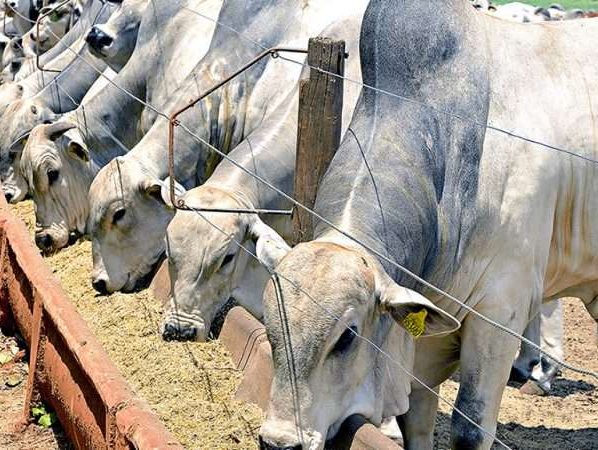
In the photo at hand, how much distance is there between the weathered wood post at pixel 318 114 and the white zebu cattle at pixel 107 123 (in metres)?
3.09

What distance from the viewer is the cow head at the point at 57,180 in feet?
28.1

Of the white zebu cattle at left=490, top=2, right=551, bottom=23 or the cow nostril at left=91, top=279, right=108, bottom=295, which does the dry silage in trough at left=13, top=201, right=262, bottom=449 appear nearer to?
the cow nostril at left=91, top=279, right=108, bottom=295

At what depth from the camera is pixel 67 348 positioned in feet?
17.3

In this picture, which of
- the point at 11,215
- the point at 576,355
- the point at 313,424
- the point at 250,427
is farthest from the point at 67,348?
the point at 576,355

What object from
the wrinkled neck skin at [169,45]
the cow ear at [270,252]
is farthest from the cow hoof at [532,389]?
the wrinkled neck skin at [169,45]

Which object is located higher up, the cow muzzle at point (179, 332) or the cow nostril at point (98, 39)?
the cow nostril at point (98, 39)

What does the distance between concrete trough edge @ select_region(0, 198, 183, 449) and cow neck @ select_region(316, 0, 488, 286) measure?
0.97 metres

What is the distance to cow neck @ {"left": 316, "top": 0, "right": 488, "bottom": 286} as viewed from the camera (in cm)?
438

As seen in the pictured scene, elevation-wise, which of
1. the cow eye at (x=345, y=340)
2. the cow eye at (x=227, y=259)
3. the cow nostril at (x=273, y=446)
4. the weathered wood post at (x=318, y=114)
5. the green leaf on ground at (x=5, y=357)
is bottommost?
the green leaf on ground at (x=5, y=357)

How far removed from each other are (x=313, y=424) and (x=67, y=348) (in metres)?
1.74

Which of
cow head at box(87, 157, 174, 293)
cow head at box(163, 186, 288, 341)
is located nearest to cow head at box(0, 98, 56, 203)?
cow head at box(87, 157, 174, 293)

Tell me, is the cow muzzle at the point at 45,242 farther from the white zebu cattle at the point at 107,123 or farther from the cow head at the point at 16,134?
the cow head at the point at 16,134

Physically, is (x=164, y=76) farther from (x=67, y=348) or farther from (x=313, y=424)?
(x=313, y=424)

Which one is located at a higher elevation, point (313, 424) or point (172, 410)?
point (313, 424)
